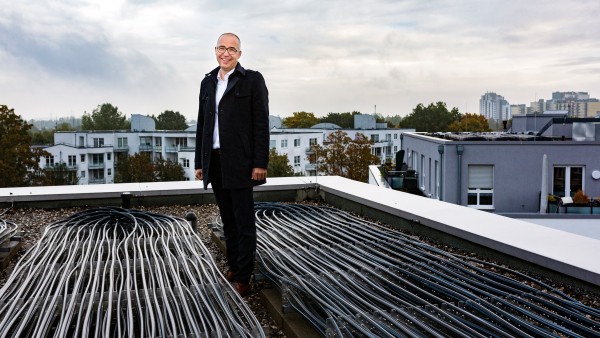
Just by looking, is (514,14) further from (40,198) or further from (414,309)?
(414,309)

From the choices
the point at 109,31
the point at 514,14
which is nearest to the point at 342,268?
the point at 514,14

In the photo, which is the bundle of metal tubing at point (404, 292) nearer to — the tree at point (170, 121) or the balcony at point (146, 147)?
the balcony at point (146, 147)

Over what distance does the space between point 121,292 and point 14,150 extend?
112 ft

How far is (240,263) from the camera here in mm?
3674

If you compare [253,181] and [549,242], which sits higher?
[253,181]

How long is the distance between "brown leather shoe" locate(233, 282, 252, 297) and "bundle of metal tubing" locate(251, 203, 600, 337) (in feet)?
0.50

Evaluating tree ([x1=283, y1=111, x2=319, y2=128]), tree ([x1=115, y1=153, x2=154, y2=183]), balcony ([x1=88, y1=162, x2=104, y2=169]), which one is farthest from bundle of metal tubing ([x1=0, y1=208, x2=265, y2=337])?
tree ([x1=283, y1=111, x2=319, y2=128])

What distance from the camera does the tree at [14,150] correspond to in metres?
32.8

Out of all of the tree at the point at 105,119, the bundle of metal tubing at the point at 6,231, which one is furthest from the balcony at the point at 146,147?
the bundle of metal tubing at the point at 6,231

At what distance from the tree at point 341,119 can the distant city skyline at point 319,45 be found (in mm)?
33529

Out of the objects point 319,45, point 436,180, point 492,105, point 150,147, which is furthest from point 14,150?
point 492,105

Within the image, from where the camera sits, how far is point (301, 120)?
77.4m

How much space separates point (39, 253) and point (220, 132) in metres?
1.54

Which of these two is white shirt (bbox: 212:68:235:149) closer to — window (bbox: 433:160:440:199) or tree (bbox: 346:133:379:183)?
window (bbox: 433:160:440:199)
